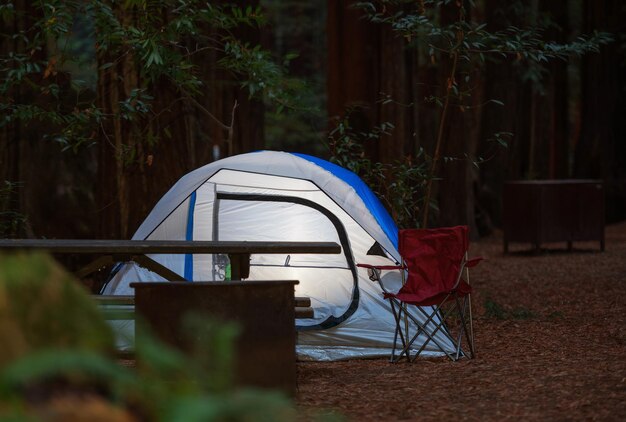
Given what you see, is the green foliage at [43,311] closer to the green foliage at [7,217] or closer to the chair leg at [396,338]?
the chair leg at [396,338]

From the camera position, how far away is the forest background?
327 inches

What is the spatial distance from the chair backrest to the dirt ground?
527mm

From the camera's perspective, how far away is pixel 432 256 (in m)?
6.79

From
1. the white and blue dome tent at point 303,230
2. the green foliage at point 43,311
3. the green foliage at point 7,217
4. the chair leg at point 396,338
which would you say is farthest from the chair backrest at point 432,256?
the green foliage at point 43,311

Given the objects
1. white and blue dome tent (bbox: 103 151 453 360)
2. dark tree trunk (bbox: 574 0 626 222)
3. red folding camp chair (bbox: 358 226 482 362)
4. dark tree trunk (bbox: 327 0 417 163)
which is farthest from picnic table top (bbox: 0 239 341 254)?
dark tree trunk (bbox: 574 0 626 222)

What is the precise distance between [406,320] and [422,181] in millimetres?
2293

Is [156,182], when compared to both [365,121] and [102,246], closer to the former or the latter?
[102,246]

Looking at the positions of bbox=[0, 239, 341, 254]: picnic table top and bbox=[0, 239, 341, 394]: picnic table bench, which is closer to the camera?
bbox=[0, 239, 341, 394]: picnic table bench

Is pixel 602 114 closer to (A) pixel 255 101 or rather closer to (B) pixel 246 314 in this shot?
(A) pixel 255 101

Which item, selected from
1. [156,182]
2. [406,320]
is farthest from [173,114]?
[406,320]

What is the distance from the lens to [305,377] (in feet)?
20.4

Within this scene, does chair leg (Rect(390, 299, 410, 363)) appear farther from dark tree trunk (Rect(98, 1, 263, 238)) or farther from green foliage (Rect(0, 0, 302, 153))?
dark tree trunk (Rect(98, 1, 263, 238))

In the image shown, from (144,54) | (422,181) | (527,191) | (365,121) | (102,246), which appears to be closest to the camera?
(102,246)

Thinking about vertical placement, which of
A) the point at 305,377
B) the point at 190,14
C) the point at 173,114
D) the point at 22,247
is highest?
the point at 190,14
